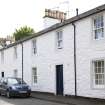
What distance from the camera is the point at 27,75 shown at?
32.1 m

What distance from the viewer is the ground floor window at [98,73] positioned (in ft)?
64.3

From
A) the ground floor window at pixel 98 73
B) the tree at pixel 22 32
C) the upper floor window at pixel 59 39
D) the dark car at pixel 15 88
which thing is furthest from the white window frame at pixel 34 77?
the tree at pixel 22 32

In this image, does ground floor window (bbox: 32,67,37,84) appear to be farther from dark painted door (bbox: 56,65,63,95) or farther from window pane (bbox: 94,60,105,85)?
window pane (bbox: 94,60,105,85)

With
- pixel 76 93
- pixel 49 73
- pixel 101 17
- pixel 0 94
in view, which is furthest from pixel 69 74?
pixel 0 94

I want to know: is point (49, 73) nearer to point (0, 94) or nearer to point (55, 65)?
point (55, 65)

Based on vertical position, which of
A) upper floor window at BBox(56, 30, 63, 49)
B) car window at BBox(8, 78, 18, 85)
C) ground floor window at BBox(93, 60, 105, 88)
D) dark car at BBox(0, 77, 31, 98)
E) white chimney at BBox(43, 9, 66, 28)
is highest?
white chimney at BBox(43, 9, 66, 28)

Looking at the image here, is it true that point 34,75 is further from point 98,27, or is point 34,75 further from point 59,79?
Answer: point 98,27

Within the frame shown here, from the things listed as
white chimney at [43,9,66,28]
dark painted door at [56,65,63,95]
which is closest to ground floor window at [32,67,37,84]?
white chimney at [43,9,66,28]

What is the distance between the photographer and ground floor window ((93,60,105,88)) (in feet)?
64.3

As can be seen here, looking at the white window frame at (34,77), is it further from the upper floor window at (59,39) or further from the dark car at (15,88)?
the upper floor window at (59,39)

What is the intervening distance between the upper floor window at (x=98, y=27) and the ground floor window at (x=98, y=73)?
63.8 inches

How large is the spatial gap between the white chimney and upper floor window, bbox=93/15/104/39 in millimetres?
10448

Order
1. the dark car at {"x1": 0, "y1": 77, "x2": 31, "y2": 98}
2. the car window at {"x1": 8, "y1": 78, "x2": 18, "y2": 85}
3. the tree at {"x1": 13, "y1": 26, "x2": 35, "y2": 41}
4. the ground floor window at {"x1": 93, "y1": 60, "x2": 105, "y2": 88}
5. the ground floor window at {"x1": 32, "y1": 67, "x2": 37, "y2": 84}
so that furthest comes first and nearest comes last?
the tree at {"x1": 13, "y1": 26, "x2": 35, "y2": 41} < the ground floor window at {"x1": 32, "y1": 67, "x2": 37, "y2": 84} < the car window at {"x1": 8, "y1": 78, "x2": 18, "y2": 85} < the dark car at {"x1": 0, "y1": 77, "x2": 31, "y2": 98} < the ground floor window at {"x1": 93, "y1": 60, "x2": 105, "y2": 88}

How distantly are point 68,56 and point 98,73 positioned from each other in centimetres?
400
